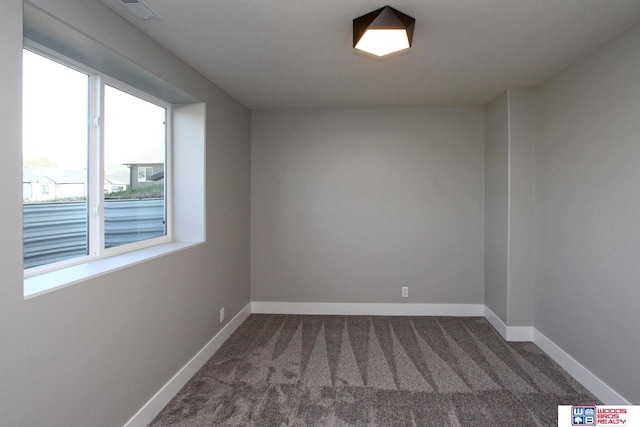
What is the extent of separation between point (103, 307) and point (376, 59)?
2.47 metres

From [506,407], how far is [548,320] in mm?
1245

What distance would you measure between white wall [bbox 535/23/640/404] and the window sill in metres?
3.04

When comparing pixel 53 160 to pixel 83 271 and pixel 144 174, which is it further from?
pixel 144 174

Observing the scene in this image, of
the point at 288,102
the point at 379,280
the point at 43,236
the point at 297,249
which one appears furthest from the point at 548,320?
the point at 43,236

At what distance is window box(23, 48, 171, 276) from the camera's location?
195 centimetres

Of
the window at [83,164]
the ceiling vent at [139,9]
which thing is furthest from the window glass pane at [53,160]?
the ceiling vent at [139,9]

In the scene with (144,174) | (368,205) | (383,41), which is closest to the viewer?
(383,41)

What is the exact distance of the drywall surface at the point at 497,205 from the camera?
3.77 meters

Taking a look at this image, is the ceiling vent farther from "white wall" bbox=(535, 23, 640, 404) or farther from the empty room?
"white wall" bbox=(535, 23, 640, 404)

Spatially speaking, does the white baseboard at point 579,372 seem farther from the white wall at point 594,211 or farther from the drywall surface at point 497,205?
the drywall surface at point 497,205

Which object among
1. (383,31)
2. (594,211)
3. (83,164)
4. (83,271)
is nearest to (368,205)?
(594,211)

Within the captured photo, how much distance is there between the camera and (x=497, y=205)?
401 cm

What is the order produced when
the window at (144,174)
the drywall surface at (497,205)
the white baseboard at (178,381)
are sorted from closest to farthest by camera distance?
the white baseboard at (178,381), the window at (144,174), the drywall surface at (497,205)

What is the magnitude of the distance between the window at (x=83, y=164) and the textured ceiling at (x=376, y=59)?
51 cm
